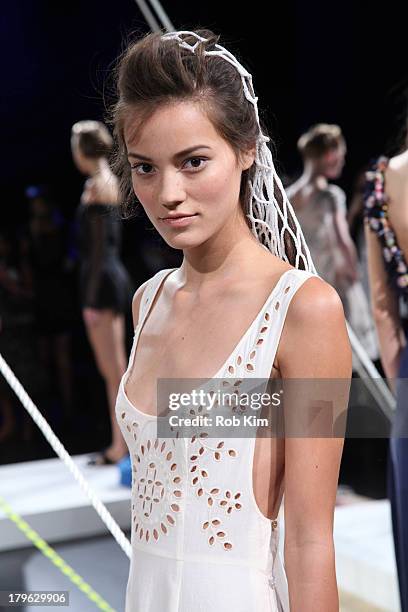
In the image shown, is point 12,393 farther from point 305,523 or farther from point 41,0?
point 305,523

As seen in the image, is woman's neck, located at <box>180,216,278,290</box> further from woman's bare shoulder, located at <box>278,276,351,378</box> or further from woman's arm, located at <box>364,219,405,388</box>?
woman's arm, located at <box>364,219,405,388</box>

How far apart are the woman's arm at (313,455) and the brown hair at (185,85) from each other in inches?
10.1

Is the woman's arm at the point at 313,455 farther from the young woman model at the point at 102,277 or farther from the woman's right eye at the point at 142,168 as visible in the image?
the young woman model at the point at 102,277

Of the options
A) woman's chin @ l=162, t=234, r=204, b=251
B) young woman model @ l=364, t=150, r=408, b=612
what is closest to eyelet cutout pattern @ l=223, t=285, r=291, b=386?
woman's chin @ l=162, t=234, r=204, b=251

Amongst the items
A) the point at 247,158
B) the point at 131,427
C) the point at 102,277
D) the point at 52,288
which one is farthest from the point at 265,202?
the point at 52,288

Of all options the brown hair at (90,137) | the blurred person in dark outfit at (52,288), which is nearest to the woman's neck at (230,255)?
the brown hair at (90,137)

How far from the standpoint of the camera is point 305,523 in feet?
3.57

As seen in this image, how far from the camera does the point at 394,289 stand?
2021 millimetres

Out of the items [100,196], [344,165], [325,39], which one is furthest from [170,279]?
[344,165]

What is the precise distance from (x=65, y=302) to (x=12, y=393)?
553 millimetres

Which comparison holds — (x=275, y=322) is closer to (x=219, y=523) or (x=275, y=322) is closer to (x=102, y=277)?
(x=219, y=523)

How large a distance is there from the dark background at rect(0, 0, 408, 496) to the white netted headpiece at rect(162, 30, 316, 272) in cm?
249

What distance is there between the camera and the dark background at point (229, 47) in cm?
394

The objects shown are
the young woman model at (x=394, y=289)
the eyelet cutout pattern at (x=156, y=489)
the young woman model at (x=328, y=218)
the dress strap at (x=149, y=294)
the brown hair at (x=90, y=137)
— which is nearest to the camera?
the eyelet cutout pattern at (x=156, y=489)
